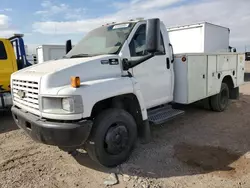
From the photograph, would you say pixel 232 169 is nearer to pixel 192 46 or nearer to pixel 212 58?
pixel 212 58

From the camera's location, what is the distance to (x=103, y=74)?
3490 millimetres

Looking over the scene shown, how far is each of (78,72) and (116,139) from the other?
1120mm

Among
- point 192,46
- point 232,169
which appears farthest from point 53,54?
point 232,169

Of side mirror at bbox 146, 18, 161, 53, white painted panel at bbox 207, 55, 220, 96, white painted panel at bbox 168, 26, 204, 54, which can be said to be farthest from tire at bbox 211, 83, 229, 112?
side mirror at bbox 146, 18, 161, 53

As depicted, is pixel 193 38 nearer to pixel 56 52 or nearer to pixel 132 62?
pixel 132 62

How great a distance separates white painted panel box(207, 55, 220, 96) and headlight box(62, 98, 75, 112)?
13.0 ft

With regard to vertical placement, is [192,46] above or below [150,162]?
above

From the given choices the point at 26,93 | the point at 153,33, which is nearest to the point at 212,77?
the point at 153,33

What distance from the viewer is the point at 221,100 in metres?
6.82

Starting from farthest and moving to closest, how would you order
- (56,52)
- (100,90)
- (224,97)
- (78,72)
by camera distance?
(56,52) → (224,97) → (78,72) → (100,90)

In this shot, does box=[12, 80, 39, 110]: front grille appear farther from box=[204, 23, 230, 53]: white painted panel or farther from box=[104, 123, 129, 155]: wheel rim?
box=[204, 23, 230, 53]: white painted panel

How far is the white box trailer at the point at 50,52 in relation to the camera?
1350 centimetres

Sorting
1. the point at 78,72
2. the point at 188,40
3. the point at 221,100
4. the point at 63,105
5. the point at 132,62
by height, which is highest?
the point at 188,40

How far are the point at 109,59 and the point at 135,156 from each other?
1671mm
